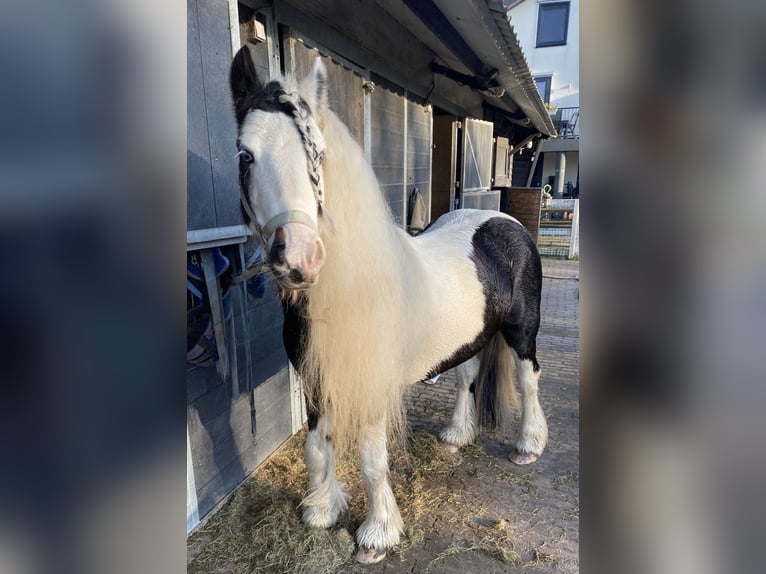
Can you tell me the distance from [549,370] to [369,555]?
2.50m

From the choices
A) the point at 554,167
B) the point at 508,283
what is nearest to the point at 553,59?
the point at 554,167

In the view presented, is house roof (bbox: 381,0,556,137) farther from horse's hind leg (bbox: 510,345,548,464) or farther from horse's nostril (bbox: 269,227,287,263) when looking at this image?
horse's nostril (bbox: 269,227,287,263)

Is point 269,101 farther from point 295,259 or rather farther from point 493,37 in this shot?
point 493,37

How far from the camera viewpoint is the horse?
119cm

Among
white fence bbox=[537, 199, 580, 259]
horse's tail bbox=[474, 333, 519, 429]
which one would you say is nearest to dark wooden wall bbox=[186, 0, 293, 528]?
horse's tail bbox=[474, 333, 519, 429]

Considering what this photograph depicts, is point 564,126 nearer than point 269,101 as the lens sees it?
No

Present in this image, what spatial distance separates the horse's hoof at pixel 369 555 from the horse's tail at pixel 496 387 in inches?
44.0

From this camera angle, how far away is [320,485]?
205 cm

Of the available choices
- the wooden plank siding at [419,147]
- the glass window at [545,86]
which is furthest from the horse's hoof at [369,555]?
the glass window at [545,86]

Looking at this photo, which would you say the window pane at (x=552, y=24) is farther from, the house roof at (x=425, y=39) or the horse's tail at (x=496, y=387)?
the horse's tail at (x=496, y=387)

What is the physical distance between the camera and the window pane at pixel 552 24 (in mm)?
17000
